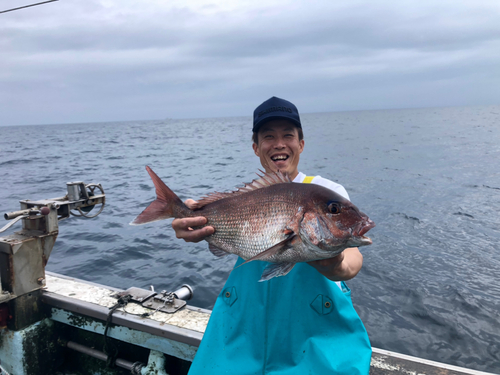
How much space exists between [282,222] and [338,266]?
390mm

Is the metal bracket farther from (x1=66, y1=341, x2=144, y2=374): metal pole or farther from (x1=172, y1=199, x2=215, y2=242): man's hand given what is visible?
(x1=172, y1=199, x2=215, y2=242): man's hand

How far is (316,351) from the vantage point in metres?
1.93

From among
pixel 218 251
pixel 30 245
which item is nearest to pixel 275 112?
pixel 218 251

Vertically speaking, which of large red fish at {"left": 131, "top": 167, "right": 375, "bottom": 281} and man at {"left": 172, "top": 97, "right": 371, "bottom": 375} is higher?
large red fish at {"left": 131, "top": 167, "right": 375, "bottom": 281}

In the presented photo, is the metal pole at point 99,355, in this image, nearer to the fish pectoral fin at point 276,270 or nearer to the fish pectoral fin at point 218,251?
the fish pectoral fin at point 218,251

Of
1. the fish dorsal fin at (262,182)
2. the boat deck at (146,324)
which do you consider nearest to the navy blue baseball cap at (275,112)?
the fish dorsal fin at (262,182)

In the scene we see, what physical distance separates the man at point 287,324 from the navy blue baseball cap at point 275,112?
2.84 feet

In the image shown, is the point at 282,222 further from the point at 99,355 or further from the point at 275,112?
the point at 99,355

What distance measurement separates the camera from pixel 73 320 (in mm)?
3375

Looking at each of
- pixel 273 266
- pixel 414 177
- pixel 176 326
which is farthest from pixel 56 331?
pixel 414 177

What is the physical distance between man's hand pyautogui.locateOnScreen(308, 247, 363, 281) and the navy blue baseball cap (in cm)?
103

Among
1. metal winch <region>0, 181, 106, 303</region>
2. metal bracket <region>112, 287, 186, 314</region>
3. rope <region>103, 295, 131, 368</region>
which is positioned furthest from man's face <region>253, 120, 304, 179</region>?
metal winch <region>0, 181, 106, 303</region>

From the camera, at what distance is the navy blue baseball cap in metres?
2.48

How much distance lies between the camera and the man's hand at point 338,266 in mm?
1889
